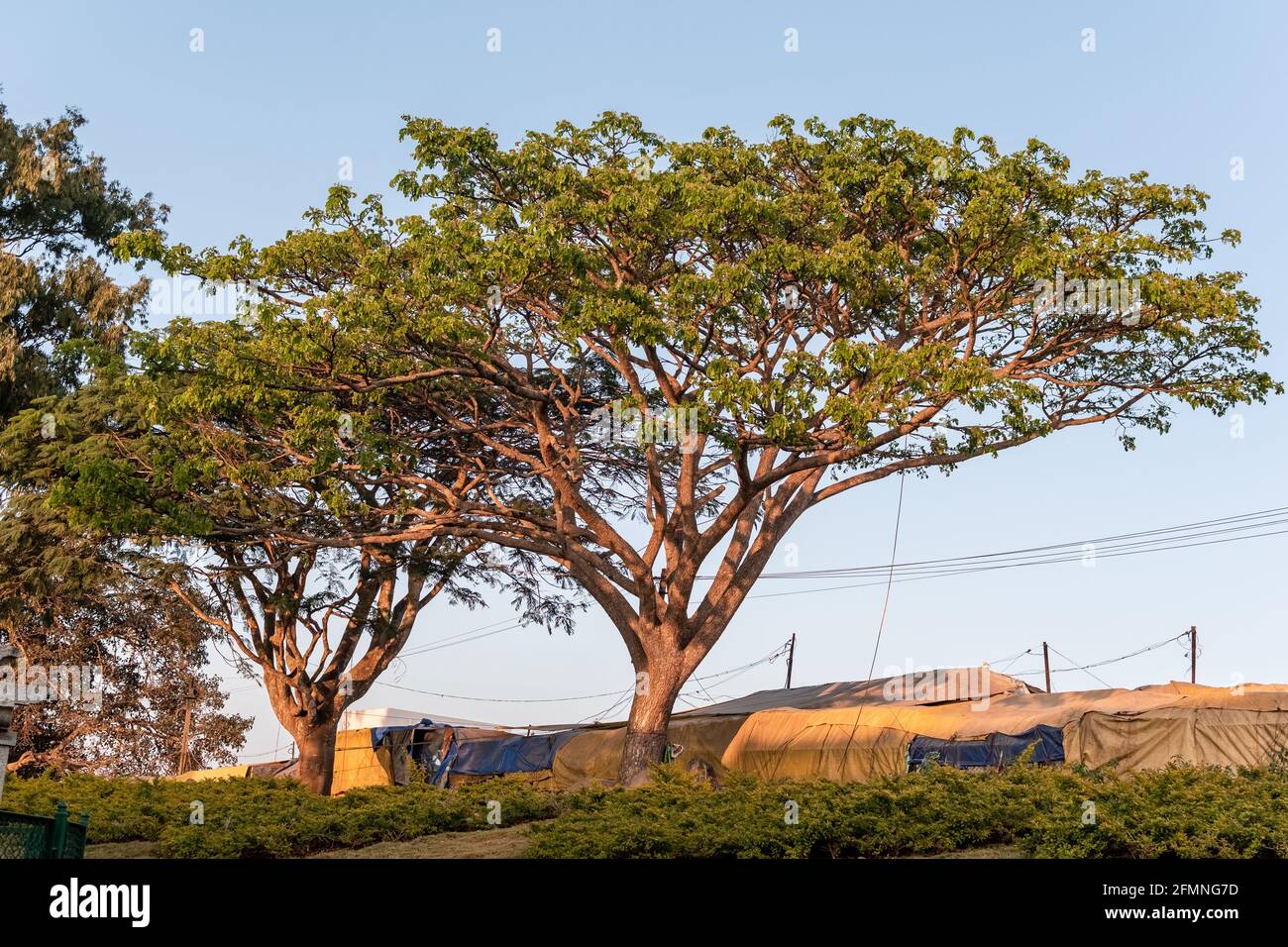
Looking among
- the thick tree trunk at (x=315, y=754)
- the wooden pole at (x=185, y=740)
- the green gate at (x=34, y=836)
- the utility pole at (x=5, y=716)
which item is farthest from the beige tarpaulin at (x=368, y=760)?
the utility pole at (x=5, y=716)

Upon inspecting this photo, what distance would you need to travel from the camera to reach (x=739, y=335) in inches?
829

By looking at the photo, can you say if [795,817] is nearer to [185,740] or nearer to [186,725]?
[186,725]

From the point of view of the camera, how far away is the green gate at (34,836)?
10.7 m

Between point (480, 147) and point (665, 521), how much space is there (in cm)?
671

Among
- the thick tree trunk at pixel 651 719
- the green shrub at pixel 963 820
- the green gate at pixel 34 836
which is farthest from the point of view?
the thick tree trunk at pixel 651 719

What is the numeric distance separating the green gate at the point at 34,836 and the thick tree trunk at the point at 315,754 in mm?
18047

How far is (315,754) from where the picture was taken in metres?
29.0

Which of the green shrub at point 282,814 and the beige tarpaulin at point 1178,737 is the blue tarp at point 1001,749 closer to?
the beige tarpaulin at point 1178,737

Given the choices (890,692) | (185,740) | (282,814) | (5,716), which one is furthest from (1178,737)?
(185,740)

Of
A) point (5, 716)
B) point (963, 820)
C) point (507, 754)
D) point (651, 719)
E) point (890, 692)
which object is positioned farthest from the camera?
point (507, 754)

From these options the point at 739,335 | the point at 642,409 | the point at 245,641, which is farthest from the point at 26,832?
the point at 245,641

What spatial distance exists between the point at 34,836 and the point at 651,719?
1153cm

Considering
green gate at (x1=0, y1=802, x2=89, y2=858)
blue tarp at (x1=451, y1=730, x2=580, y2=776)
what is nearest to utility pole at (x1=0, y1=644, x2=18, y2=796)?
green gate at (x1=0, y1=802, x2=89, y2=858)
